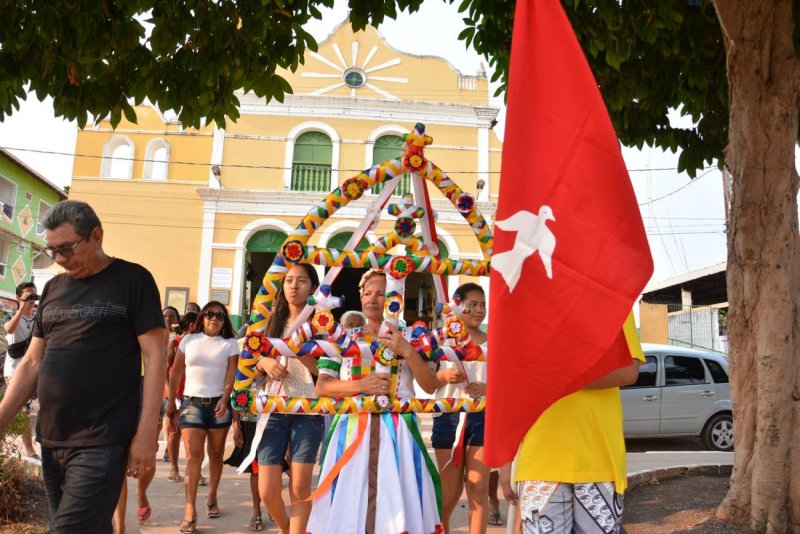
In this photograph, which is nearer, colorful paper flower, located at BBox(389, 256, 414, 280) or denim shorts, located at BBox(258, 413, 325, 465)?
colorful paper flower, located at BBox(389, 256, 414, 280)

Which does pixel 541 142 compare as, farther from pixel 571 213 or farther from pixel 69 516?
pixel 69 516

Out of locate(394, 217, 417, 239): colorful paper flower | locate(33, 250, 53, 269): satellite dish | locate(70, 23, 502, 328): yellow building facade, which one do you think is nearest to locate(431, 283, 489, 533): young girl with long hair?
locate(394, 217, 417, 239): colorful paper flower

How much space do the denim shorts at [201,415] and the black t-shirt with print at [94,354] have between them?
7.90 ft

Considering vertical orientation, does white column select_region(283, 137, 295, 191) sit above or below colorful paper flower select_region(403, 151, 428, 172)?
above

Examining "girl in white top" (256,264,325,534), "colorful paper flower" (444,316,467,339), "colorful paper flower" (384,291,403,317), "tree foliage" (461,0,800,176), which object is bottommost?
"girl in white top" (256,264,325,534)

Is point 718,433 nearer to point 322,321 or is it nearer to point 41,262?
point 322,321

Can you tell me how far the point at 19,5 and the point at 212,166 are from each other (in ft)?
50.0

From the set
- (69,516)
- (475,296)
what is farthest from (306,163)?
(69,516)

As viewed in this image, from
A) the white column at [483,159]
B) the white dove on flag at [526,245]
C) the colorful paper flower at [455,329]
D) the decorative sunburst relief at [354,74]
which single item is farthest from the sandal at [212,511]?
the decorative sunburst relief at [354,74]

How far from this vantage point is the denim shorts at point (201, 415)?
5.46m

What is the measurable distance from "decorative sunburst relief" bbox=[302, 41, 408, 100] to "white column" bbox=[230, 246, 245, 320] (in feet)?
19.0

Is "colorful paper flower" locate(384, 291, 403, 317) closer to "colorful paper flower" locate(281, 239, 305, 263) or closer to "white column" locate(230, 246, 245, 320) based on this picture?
"colorful paper flower" locate(281, 239, 305, 263)

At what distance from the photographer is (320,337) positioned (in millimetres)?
3777

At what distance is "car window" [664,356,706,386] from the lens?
9.79m
